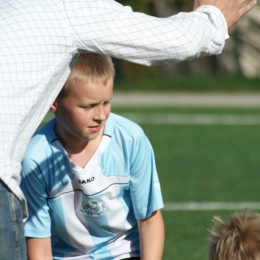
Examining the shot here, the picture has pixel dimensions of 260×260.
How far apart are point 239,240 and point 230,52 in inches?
706

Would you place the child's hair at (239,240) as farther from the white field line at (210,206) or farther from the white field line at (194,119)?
the white field line at (194,119)

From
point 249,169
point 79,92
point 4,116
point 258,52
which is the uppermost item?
point 4,116

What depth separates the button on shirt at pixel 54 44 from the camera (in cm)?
233

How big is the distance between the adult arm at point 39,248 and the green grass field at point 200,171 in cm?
191

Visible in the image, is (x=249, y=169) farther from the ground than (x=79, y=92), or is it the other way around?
(x=79, y=92)

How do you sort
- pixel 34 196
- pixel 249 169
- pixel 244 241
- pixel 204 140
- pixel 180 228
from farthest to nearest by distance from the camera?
pixel 204 140 < pixel 249 169 < pixel 180 228 < pixel 34 196 < pixel 244 241

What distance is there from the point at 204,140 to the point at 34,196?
23.8 feet

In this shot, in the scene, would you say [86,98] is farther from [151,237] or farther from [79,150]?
[151,237]

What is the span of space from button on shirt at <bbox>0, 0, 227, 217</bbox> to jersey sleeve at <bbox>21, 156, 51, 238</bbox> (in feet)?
2.23

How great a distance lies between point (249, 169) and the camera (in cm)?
809

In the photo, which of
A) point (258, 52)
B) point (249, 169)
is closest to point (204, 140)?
point (249, 169)

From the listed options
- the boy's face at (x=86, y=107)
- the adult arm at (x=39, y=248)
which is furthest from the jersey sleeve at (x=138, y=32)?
the adult arm at (x=39, y=248)

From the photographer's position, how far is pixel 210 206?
642 centimetres

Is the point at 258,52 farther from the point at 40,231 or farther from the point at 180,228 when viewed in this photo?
the point at 40,231
